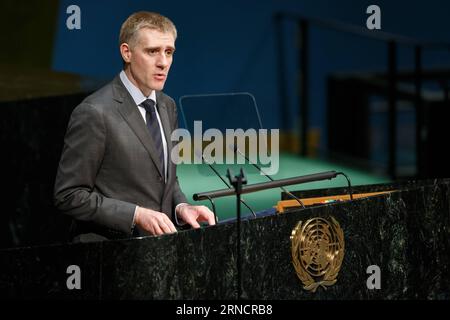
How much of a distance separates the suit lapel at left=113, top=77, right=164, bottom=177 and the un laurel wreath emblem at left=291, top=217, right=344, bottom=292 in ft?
1.77

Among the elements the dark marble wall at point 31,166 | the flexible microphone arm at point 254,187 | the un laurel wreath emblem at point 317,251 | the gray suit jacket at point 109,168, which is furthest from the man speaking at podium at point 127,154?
the dark marble wall at point 31,166

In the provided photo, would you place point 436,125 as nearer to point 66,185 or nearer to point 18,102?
point 18,102

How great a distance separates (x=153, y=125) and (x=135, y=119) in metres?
0.11

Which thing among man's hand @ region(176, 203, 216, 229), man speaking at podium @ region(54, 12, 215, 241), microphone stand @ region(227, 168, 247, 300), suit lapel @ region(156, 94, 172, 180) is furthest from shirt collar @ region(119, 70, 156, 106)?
microphone stand @ region(227, 168, 247, 300)

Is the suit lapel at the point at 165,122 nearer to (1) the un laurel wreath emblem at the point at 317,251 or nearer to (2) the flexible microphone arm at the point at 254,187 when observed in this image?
(2) the flexible microphone arm at the point at 254,187

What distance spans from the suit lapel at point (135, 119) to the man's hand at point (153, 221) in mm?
262

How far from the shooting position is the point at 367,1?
7.88 metres

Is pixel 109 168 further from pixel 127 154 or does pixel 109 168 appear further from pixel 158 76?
pixel 158 76

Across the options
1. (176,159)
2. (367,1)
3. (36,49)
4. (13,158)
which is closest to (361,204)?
(176,159)

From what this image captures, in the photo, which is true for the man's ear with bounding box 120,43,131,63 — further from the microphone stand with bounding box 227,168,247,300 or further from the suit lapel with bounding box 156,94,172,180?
the microphone stand with bounding box 227,168,247,300

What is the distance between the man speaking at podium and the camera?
319 cm

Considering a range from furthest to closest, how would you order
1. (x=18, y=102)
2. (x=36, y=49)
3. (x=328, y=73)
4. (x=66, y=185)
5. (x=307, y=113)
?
(x=328, y=73)
(x=307, y=113)
(x=36, y=49)
(x=18, y=102)
(x=66, y=185)

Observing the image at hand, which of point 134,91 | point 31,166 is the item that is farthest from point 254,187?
point 31,166

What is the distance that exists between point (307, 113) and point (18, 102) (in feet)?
9.59
